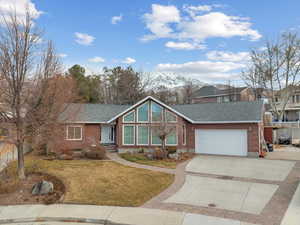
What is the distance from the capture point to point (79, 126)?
20609 mm

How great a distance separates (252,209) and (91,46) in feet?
67.0

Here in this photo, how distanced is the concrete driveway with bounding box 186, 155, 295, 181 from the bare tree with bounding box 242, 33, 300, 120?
19862 mm

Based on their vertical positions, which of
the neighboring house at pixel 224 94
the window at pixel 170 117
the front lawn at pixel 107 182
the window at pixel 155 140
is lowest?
the front lawn at pixel 107 182

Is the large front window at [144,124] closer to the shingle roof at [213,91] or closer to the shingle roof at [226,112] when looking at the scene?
the shingle roof at [226,112]

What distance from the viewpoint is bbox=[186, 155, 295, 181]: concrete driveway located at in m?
12.1

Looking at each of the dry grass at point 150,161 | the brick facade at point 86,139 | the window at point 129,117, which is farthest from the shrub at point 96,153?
the window at point 129,117

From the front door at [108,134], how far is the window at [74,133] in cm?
235

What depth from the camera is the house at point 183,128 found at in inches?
701

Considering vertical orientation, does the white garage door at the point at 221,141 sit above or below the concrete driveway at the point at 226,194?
above

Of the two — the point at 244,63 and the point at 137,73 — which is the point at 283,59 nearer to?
the point at 244,63

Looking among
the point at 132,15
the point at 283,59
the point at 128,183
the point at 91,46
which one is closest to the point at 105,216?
the point at 128,183

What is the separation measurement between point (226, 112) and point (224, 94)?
Answer: 97.4 feet

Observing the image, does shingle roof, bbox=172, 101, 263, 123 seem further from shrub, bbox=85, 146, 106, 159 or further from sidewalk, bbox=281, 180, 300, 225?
sidewalk, bbox=281, 180, 300, 225

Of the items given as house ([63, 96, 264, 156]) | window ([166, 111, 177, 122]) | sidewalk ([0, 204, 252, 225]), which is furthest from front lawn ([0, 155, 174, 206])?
window ([166, 111, 177, 122])
